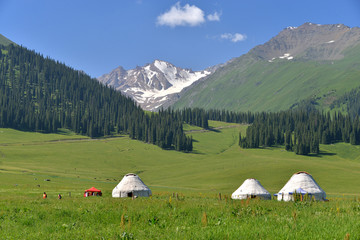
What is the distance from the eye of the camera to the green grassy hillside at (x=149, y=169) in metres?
81.2

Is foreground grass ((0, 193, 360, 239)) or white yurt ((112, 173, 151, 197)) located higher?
foreground grass ((0, 193, 360, 239))

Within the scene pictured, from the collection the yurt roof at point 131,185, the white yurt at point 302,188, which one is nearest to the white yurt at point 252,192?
the white yurt at point 302,188

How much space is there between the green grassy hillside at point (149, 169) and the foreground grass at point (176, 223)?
110 feet

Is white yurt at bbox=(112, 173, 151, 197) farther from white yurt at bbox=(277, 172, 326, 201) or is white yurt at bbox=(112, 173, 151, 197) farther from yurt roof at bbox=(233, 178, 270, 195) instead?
white yurt at bbox=(277, 172, 326, 201)

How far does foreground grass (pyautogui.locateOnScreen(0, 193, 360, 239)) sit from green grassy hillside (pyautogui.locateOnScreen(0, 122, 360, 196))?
33.4m

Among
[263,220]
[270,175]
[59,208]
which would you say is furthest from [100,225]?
[270,175]

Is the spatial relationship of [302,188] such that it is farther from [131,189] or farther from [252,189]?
[131,189]

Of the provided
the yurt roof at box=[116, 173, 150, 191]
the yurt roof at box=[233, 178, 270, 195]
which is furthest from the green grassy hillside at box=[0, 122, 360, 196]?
the yurt roof at box=[233, 178, 270, 195]

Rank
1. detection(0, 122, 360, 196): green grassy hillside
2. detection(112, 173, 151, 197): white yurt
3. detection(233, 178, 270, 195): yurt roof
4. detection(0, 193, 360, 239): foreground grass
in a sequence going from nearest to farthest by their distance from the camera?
1. detection(0, 193, 360, 239): foreground grass
2. detection(112, 173, 151, 197): white yurt
3. detection(233, 178, 270, 195): yurt roof
4. detection(0, 122, 360, 196): green grassy hillside

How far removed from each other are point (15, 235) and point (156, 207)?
8.43 meters

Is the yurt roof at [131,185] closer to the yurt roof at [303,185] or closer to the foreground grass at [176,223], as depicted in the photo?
the yurt roof at [303,185]

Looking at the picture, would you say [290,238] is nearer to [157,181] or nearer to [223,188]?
[223,188]

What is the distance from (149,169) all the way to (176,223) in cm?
11664

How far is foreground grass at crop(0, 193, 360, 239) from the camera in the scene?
583 inches
